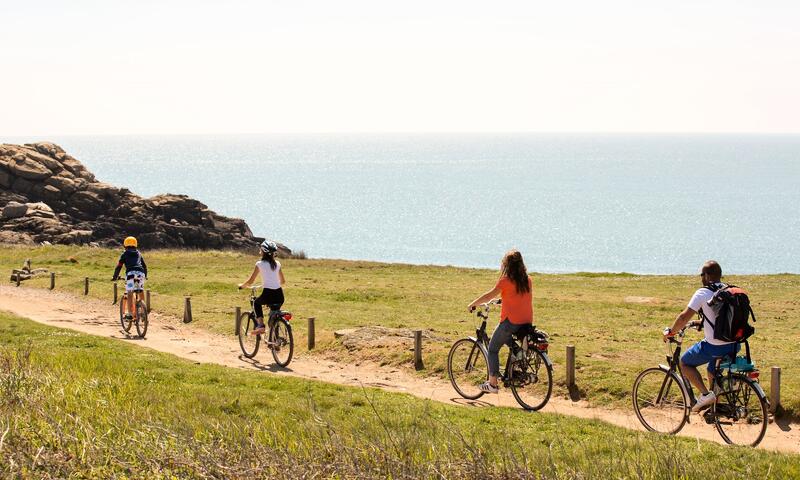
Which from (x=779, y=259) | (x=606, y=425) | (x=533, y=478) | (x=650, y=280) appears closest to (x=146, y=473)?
(x=533, y=478)

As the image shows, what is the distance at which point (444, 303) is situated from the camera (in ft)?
128

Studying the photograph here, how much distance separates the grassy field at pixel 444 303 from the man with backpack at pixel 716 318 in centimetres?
358

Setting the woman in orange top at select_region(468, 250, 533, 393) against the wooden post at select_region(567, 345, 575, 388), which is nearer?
the woman in orange top at select_region(468, 250, 533, 393)

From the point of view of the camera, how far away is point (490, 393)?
17.0m

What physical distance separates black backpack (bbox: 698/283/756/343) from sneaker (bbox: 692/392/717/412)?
996 mm

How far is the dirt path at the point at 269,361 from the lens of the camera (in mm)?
14938

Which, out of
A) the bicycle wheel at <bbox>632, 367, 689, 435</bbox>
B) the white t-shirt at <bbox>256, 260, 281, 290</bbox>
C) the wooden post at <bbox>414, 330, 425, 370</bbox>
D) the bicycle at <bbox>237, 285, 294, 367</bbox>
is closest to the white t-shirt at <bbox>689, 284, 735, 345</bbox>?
the bicycle wheel at <bbox>632, 367, 689, 435</bbox>

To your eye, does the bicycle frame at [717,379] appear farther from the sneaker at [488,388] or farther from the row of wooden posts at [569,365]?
the sneaker at [488,388]

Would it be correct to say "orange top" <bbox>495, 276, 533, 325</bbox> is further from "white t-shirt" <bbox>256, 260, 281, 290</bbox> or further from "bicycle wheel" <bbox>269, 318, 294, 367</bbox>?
"bicycle wheel" <bbox>269, 318, 294, 367</bbox>

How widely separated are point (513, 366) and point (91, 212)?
7744cm

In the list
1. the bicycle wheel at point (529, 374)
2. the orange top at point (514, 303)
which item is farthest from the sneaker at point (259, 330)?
A: the orange top at point (514, 303)

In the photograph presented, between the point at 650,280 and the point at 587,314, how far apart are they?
68.9 feet

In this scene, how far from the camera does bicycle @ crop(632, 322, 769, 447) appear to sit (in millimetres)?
12844

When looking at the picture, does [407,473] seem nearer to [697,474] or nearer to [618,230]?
[697,474]
